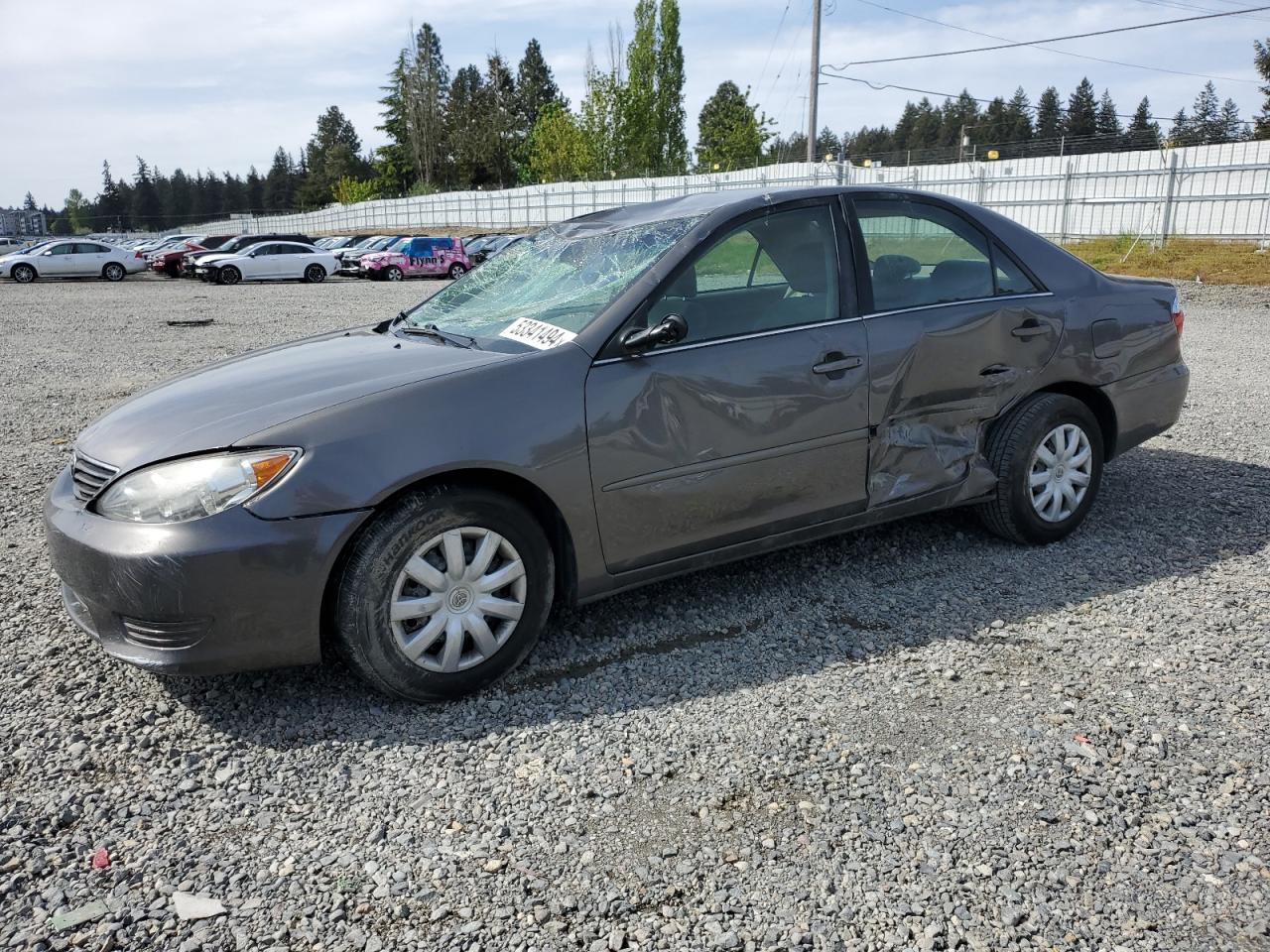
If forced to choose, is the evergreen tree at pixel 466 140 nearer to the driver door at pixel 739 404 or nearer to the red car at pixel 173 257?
the red car at pixel 173 257

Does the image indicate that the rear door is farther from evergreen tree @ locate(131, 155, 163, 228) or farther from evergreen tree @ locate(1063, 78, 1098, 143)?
evergreen tree @ locate(131, 155, 163, 228)

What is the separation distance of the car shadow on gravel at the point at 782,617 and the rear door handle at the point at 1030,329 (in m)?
A: 1.00

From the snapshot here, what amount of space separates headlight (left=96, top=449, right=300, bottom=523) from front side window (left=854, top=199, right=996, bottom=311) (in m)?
2.45

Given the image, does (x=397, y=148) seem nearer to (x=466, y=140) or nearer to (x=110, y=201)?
(x=466, y=140)

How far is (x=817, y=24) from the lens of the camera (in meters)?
32.3

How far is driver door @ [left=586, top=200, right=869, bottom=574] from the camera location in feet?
11.5

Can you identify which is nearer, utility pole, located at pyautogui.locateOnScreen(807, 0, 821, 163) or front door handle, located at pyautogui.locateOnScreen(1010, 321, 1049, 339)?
front door handle, located at pyautogui.locateOnScreen(1010, 321, 1049, 339)

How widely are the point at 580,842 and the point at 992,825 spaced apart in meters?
1.09

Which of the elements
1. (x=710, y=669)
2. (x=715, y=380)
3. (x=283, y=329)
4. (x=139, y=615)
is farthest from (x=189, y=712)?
(x=283, y=329)

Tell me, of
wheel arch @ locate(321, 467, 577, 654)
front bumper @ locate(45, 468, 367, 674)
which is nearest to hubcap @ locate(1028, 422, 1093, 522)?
wheel arch @ locate(321, 467, 577, 654)

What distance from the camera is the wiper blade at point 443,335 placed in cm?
377

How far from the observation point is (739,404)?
3.70 metres

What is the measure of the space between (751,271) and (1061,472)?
183 centimetres

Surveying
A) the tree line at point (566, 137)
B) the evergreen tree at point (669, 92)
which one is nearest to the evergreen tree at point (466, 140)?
the tree line at point (566, 137)
